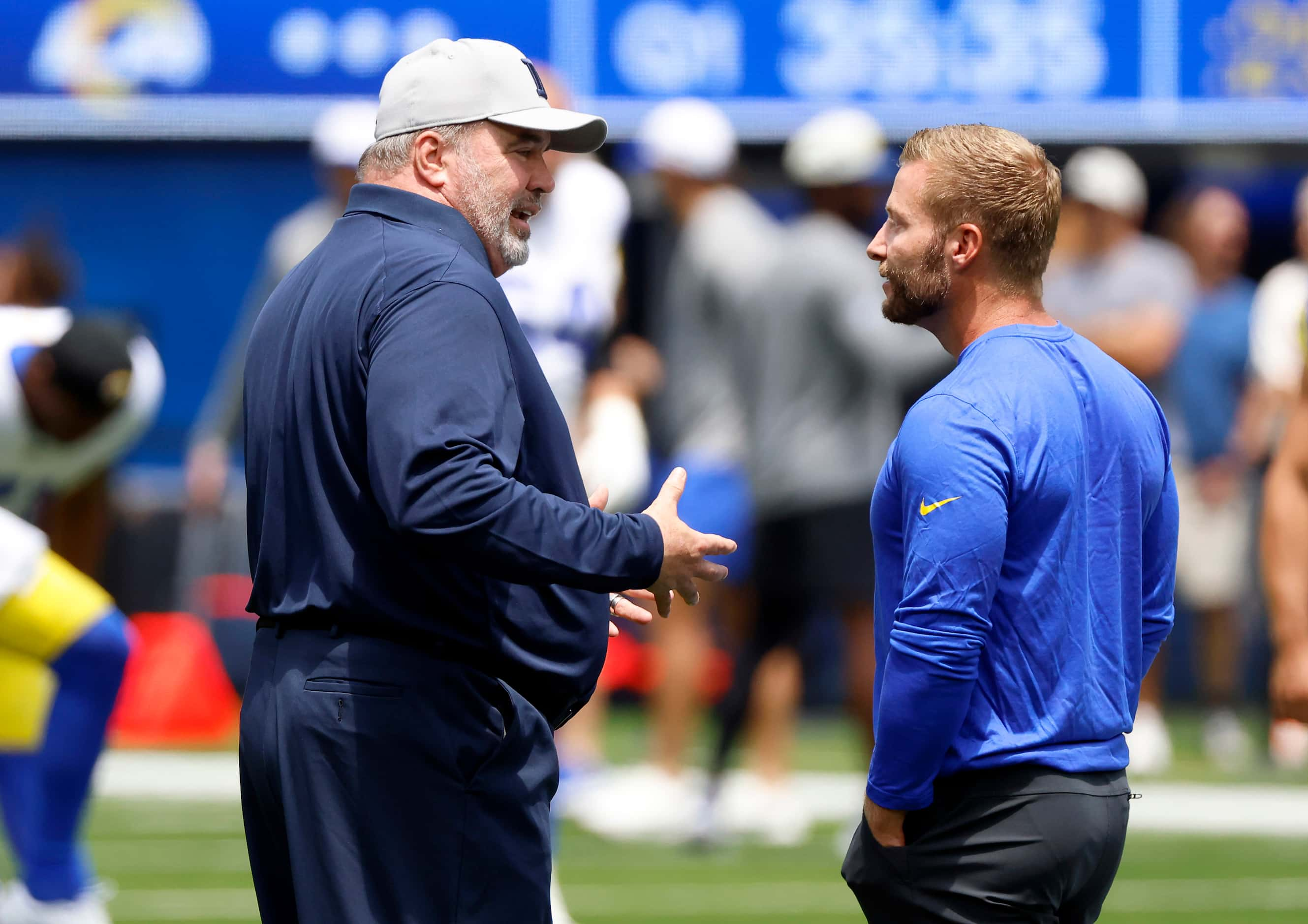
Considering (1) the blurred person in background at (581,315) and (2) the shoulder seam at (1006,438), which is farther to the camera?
(1) the blurred person in background at (581,315)

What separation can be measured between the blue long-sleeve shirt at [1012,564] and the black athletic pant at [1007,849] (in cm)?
4

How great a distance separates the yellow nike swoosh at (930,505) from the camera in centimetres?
298

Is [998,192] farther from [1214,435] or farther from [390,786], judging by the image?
[1214,435]

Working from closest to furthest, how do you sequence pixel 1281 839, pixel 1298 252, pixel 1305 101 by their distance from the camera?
pixel 1281 839 < pixel 1305 101 < pixel 1298 252

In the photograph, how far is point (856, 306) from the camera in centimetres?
745

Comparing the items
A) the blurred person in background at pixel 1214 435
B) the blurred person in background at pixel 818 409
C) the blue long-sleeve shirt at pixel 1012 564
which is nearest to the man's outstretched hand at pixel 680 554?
the blue long-sleeve shirt at pixel 1012 564

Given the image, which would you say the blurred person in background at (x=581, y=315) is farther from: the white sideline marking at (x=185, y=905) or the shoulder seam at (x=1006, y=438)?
the shoulder seam at (x=1006, y=438)

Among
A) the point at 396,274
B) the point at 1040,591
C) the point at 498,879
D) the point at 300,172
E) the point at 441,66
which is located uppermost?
the point at 441,66

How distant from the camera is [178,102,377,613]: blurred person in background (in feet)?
21.0

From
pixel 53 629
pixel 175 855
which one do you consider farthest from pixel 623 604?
pixel 175 855

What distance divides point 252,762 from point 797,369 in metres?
4.58

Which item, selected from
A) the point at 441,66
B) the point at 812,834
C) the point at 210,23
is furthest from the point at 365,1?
the point at 441,66

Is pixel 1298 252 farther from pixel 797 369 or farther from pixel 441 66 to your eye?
pixel 441 66

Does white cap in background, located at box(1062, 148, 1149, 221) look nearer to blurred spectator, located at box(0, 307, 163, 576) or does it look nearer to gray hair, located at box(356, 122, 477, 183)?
blurred spectator, located at box(0, 307, 163, 576)
